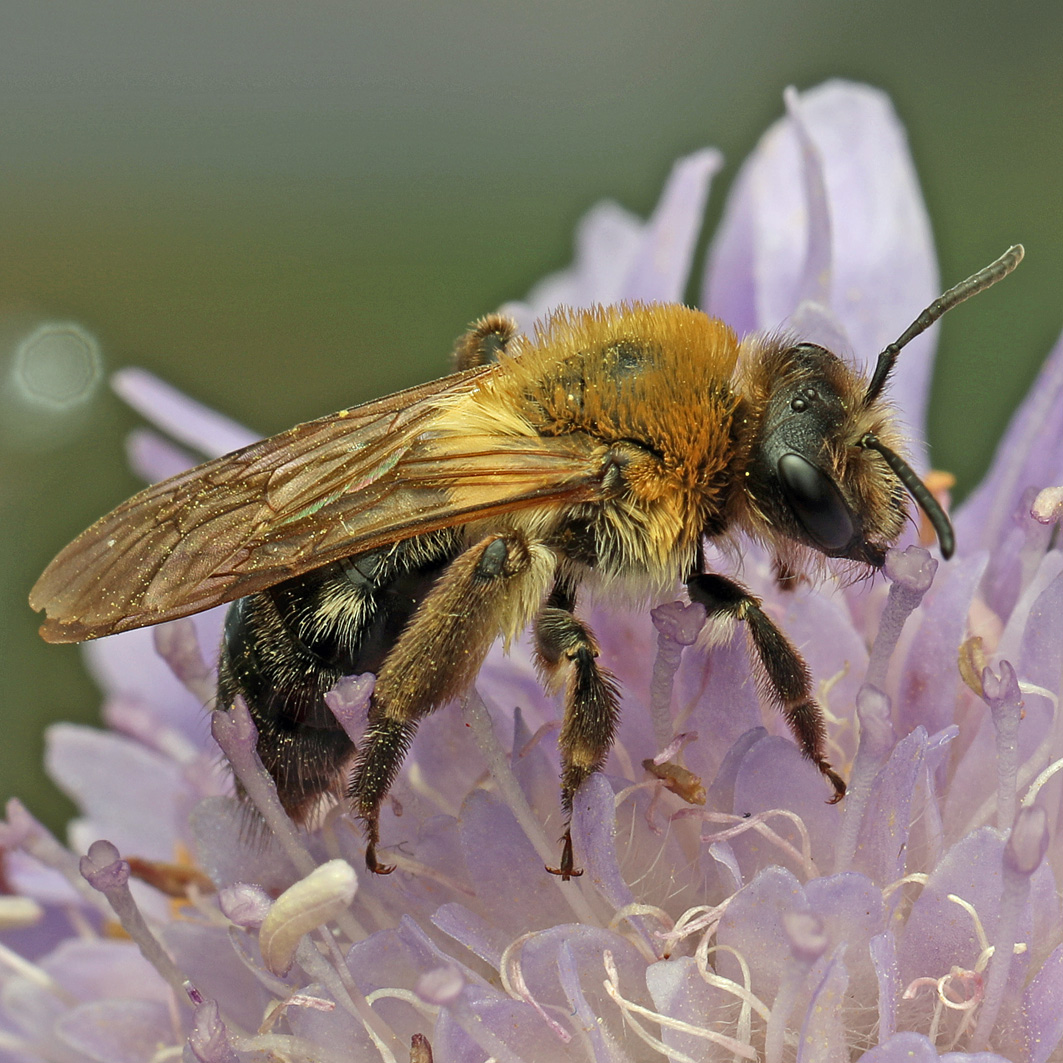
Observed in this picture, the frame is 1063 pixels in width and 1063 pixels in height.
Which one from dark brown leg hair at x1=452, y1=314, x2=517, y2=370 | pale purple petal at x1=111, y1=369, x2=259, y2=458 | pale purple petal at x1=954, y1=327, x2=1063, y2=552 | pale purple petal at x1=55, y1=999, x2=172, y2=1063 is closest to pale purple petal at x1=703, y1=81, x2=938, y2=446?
pale purple petal at x1=954, y1=327, x2=1063, y2=552

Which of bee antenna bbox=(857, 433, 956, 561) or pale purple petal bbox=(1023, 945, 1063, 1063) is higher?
bee antenna bbox=(857, 433, 956, 561)

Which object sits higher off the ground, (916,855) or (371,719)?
(371,719)

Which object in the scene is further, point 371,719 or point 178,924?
point 178,924

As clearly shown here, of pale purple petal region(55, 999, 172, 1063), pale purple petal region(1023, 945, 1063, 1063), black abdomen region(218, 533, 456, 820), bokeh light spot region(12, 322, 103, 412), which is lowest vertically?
pale purple petal region(1023, 945, 1063, 1063)

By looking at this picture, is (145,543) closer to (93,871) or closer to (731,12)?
(93,871)

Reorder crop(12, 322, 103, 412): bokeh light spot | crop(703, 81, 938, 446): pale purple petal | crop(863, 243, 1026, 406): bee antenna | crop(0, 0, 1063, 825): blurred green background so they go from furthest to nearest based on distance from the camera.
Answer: crop(0, 0, 1063, 825): blurred green background < crop(12, 322, 103, 412): bokeh light spot < crop(703, 81, 938, 446): pale purple petal < crop(863, 243, 1026, 406): bee antenna

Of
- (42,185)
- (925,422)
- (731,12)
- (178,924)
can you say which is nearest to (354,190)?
(42,185)

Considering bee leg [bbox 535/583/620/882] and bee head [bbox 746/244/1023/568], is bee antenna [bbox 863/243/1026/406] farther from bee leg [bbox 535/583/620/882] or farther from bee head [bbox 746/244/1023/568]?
bee leg [bbox 535/583/620/882]

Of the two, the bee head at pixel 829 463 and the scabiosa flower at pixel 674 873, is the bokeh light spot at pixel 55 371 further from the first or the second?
the bee head at pixel 829 463

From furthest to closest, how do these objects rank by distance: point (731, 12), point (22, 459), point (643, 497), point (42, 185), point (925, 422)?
point (731, 12), point (42, 185), point (22, 459), point (925, 422), point (643, 497)
